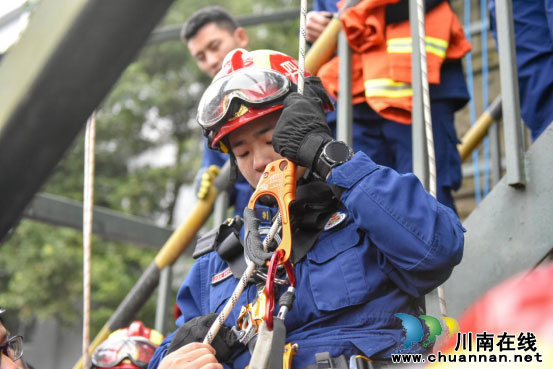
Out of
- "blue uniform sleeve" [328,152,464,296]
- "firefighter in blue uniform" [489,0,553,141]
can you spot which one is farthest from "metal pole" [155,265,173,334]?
"blue uniform sleeve" [328,152,464,296]

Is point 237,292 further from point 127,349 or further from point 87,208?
point 127,349

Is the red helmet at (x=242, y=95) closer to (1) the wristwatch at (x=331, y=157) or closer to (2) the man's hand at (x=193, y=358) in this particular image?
(1) the wristwatch at (x=331, y=157)

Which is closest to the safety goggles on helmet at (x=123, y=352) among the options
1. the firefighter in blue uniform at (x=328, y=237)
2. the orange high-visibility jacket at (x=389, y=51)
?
the firefighter in blue uniform at (x=328, y=237)

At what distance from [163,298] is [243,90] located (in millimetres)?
1792

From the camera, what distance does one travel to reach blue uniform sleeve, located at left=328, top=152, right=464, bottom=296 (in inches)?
71.1

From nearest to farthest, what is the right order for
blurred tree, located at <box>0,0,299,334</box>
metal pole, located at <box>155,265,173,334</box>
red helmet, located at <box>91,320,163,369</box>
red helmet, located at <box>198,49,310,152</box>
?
red helmet, located at <box>198,49,310,152</box> → red helmet, located at <box>91,320,163,369</box> → metal pole, located at <box>155,265,173,334</box> → blurred tree, located at <box>0,0,299,334</box>

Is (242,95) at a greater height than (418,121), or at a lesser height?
greater

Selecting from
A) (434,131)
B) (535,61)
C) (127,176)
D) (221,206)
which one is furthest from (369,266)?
(127,176)

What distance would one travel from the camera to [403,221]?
1.81 meters

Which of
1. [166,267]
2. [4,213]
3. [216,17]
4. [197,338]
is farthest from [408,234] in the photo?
[216,17]

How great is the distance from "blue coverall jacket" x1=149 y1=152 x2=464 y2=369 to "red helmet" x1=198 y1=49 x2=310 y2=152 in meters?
0.39

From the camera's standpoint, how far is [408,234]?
1800 mm

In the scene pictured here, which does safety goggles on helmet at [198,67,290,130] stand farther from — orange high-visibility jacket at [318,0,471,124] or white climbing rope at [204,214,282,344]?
orange high-visibility jacket at [318,0,471,124]

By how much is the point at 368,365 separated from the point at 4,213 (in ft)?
3.77
